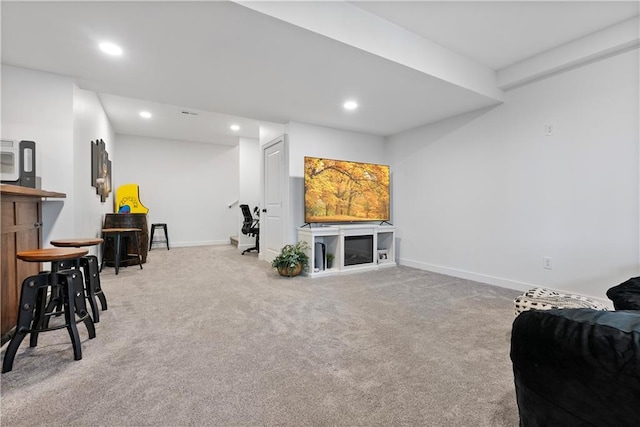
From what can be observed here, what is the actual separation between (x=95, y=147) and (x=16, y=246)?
2.22m

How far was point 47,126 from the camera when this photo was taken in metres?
2.80

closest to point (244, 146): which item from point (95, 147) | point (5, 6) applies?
point (95, 147)

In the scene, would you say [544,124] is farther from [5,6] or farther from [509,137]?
[5,6]

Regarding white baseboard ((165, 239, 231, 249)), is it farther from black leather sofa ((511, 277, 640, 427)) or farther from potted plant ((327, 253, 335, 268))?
black leather sofa ((511, 277, 640, 427))

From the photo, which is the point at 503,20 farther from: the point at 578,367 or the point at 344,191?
the point at 578,367

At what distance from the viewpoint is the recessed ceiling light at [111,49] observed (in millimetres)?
2365

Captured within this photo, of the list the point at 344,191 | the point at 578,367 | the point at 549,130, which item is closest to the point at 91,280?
the point at 578,367

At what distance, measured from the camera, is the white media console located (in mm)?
4105

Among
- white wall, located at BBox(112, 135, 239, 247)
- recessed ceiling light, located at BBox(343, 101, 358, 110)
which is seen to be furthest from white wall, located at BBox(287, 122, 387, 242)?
white wall, located at BBox(112, 135, 239, 247)

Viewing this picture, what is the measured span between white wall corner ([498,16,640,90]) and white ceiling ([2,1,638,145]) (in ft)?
0.28

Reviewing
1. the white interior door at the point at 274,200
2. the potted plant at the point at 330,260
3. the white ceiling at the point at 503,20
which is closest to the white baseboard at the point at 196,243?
the white interior door at the point at 274,200

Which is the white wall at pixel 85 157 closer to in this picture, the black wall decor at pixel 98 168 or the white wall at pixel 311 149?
the black wall decor at pixel 98 168

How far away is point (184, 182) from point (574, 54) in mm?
7014

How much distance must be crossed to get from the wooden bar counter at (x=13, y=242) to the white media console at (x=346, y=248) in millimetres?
2762
